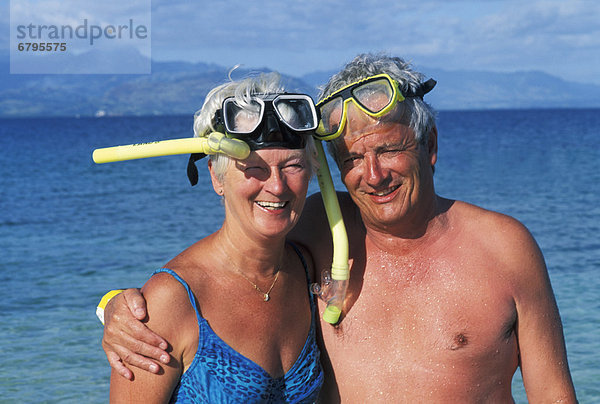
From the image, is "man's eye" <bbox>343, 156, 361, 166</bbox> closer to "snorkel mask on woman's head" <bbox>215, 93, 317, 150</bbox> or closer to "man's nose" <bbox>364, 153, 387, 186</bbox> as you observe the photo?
"man's nose" <bbox>364, 153, 387, 186</bbox>

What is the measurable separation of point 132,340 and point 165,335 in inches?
4.6

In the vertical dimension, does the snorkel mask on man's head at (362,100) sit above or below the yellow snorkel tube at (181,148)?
above

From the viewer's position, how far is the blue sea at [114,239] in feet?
22.1

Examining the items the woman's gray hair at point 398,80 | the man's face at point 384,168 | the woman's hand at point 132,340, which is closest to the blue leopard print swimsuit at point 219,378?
the woman's hand at point 132,340

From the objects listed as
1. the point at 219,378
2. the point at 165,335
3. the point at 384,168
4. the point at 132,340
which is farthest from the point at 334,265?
the point at 132,340

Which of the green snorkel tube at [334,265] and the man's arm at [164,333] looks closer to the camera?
the man's arm at [164,333]

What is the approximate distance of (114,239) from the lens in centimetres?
1279

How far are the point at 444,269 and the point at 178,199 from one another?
1614 cm

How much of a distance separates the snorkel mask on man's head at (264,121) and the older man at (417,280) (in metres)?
0.26

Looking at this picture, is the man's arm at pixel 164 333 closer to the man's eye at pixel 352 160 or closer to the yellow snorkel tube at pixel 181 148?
the yellow snorkel tube at pixel 181 148

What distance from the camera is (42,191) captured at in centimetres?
2155

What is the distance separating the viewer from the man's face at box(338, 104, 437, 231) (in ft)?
9.43

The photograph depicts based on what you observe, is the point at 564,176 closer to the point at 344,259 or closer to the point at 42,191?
the point at 42,191

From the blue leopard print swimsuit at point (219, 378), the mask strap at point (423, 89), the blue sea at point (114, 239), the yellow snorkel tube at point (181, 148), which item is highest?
the mask strap at point (423, 89)
